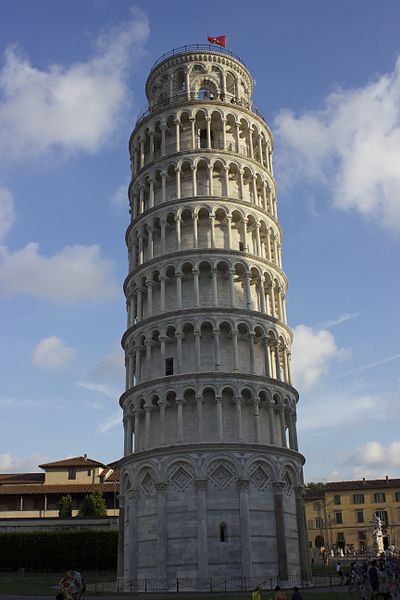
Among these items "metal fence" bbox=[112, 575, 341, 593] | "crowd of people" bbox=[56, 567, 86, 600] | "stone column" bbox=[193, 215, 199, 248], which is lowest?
"metal fence" bbox=[112, 575, 341, 593]

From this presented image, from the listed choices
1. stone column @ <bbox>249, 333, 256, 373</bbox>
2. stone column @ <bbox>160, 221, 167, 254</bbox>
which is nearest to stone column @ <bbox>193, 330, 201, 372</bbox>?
stone column @ <bbox>249, 333, 256, 373</bbox>

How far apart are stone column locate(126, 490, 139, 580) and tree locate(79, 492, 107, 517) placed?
22088mm

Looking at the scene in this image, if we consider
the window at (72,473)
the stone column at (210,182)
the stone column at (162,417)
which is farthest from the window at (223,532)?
the window at (72,473)

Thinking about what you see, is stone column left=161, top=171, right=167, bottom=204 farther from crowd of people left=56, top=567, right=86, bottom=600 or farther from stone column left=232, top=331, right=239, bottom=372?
crowd of people left=56, top=567, right=86, bottom=600

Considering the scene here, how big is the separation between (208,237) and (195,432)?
14.6 metres

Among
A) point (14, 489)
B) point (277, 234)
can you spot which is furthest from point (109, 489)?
point (277, 234)

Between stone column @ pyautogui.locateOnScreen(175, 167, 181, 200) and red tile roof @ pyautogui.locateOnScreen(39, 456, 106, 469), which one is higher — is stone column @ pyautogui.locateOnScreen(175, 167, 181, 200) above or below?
above

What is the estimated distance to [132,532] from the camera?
43219 mm

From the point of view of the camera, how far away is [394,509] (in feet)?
315

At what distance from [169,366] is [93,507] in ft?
85.4

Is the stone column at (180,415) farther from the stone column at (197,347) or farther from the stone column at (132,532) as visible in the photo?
the stone column at (132,532)

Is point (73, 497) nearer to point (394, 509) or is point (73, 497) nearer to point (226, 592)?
point (226, 592)

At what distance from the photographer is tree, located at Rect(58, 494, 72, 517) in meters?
68.5

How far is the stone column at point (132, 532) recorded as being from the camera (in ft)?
139
